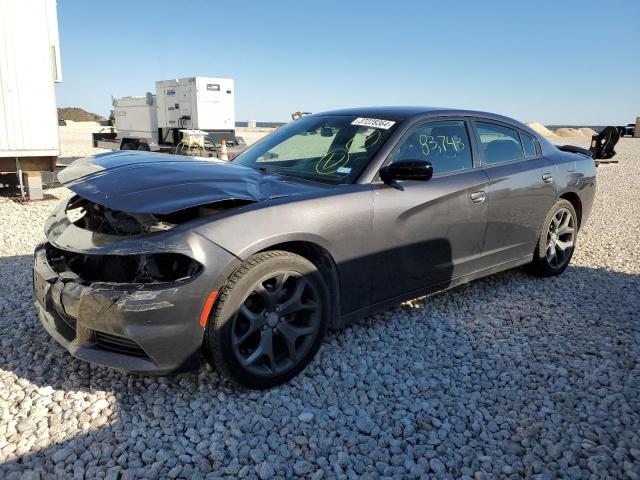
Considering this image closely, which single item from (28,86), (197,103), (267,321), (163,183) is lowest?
(267,321)

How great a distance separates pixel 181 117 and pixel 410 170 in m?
13.2

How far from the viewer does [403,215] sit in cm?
325

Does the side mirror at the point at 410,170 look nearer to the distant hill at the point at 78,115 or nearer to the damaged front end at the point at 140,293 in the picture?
the damaged front end at the point at 140,293

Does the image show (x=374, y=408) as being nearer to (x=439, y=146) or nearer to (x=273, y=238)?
(x=273, y=238)

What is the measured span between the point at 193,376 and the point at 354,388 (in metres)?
0.95

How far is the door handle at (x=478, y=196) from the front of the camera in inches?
146

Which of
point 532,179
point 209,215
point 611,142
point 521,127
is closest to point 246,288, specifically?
point 209,215

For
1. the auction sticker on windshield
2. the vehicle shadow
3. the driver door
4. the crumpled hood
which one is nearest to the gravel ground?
the vehicle shadow

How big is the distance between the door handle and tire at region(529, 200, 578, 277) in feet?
3.64

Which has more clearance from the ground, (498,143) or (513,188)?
(498,143)

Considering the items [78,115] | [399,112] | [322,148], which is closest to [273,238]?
[322,148]

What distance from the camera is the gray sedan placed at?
2457 mm

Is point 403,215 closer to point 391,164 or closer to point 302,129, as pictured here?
point 391,164

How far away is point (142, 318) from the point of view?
7.79ft
